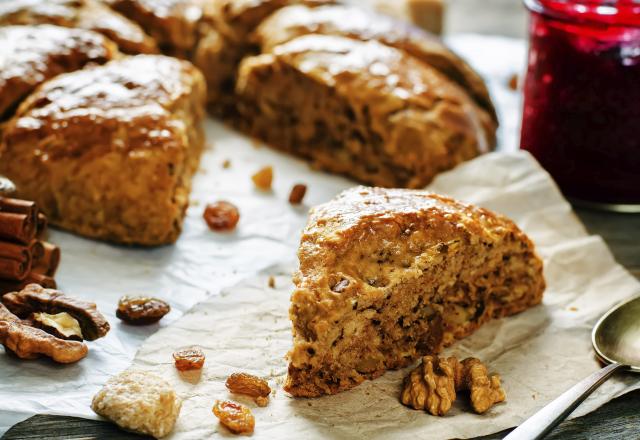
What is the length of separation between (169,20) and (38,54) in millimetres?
932

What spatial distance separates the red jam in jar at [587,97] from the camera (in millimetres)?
3809

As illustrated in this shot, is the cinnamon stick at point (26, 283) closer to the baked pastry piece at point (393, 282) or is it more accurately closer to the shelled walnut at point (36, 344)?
the shelled walnut at point (36, 344)

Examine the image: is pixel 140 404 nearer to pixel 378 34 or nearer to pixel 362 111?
pixel 362 111

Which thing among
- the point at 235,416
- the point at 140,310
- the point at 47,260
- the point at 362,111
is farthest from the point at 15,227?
the point at 362,111

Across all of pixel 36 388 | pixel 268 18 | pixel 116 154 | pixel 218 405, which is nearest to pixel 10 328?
pixel 36 388

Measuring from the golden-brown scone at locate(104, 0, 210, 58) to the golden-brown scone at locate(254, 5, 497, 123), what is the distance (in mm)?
441

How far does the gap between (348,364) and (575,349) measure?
881mm

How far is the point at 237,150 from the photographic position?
4.82 m

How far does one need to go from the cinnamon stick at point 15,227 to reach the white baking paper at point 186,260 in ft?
0.94

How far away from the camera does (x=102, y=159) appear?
3.85 meters

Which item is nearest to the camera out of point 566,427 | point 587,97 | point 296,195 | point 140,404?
point 140,404

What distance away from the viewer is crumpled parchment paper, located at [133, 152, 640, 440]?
2.76m

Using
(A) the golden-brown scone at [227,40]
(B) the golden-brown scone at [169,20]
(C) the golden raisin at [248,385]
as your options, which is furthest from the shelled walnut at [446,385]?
(B) the golden-brown scone at [169,20]

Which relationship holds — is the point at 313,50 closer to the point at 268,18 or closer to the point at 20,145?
the point at 268,18
